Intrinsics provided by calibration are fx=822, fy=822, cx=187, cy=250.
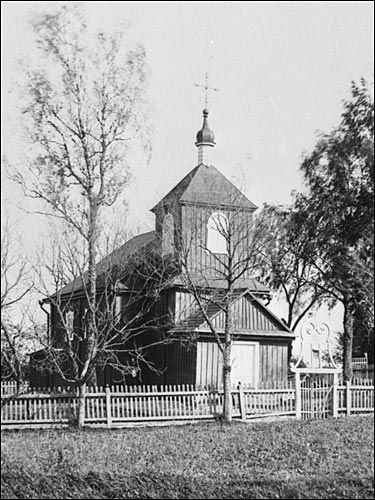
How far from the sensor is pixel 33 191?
55.3 ft

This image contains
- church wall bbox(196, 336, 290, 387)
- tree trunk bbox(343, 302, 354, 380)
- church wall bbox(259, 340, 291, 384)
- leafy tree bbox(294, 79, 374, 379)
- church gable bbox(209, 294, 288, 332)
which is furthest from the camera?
church wall bbox(259, 340, 291, 384)

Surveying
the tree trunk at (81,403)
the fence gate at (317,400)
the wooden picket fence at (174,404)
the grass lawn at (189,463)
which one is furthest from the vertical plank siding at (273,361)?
the tree trunk at (81,403)

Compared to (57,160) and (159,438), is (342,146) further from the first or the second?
(159,438)

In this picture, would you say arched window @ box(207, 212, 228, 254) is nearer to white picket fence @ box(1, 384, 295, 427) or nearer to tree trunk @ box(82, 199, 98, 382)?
white picket fence @ box(1, 384, 295, 427)

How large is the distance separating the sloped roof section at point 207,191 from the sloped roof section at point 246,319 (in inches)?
108

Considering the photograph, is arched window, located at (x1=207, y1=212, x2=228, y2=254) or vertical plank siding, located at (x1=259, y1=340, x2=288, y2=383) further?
vertical plank siding, located at (x1=259, y1=340, x2=288, y2=383)

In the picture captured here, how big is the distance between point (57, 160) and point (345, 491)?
862cm

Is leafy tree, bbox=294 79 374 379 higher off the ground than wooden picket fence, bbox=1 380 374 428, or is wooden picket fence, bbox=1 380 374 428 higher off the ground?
leafy tree, bbox=294 79 374 379

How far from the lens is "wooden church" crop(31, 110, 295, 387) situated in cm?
2130

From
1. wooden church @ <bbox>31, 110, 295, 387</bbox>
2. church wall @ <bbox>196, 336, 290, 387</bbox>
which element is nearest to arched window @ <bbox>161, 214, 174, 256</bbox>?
wooden church @ <bbox>31, 110, 295, 387</bbox>

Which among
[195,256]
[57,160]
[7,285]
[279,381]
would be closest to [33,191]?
[57,160]

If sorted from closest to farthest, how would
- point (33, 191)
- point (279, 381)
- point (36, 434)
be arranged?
point (36, 434), point (33, 191), point (279, 381)

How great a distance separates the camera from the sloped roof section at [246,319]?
22438mm

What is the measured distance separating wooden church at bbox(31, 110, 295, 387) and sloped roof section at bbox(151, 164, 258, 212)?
0.03 meters
